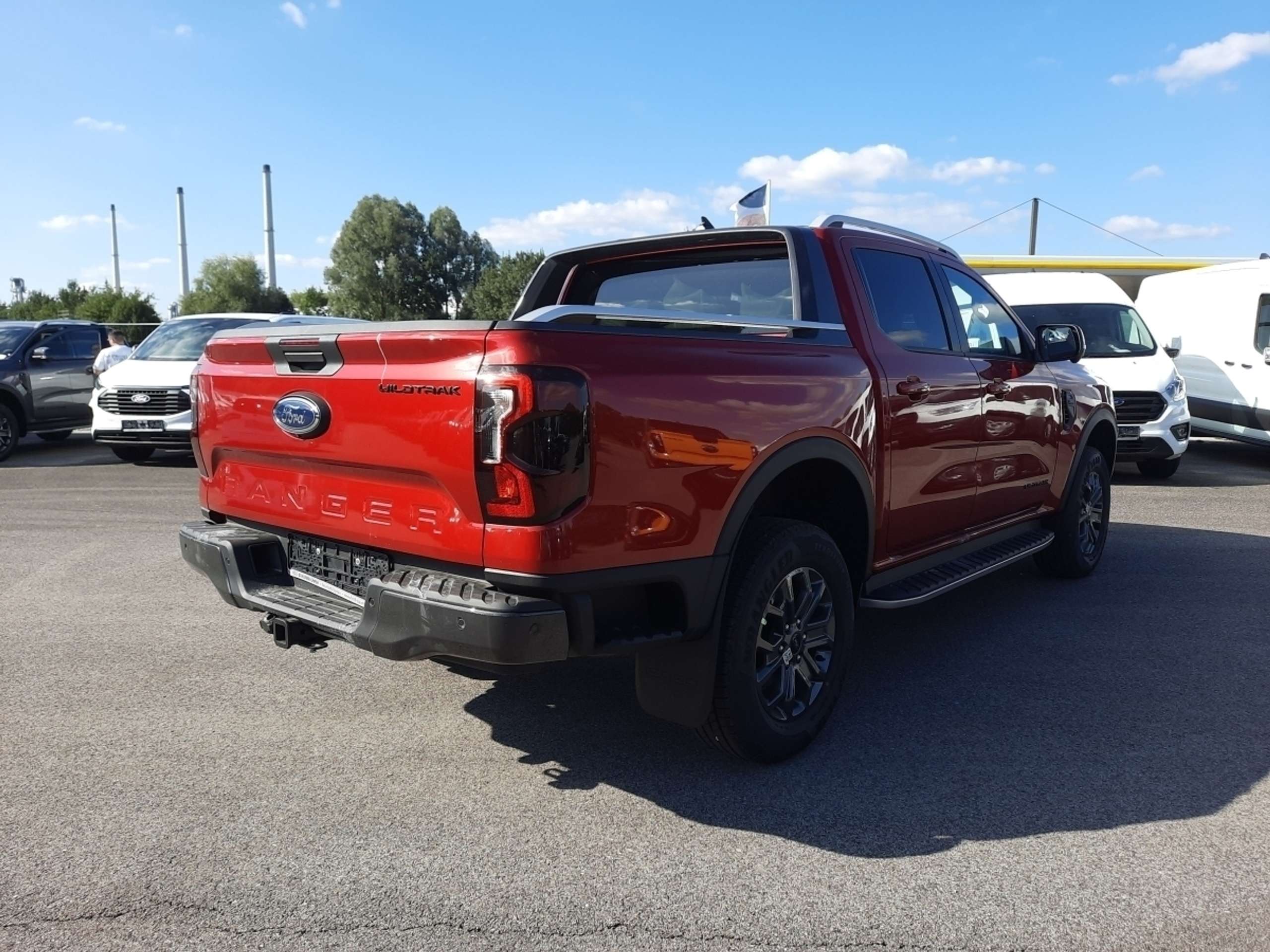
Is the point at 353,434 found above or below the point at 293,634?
above

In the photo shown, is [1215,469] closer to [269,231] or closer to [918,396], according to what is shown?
[918,396]

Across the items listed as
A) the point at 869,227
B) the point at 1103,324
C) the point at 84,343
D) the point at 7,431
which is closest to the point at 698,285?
the point at 869,227

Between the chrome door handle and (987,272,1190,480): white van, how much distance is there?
5.37 m

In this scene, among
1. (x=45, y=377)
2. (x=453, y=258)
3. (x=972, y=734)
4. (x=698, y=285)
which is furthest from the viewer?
(x=453, y=258)

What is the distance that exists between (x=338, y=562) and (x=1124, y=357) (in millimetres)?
9629

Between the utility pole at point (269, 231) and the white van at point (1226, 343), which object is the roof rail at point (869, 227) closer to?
the white van at point (1226, 343)

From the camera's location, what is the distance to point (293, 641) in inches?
127

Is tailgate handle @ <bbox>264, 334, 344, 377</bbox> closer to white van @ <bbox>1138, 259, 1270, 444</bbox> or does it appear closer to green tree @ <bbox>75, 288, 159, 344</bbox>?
white van @ <bbox>1138, 259, 1270, 444</bbox>

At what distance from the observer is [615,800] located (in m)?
3.17

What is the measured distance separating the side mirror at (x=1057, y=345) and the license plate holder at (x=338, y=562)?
383cm

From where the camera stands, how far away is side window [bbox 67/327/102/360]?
531 inches

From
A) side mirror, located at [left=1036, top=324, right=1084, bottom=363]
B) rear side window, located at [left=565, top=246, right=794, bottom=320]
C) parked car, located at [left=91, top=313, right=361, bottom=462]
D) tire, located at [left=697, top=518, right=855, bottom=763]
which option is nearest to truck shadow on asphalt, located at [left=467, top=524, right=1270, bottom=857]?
tire, located at [left=697, top=518, right=855, bottom=763]

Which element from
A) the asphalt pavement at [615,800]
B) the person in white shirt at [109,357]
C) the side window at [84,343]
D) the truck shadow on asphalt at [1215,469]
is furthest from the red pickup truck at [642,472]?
the side window at [84,343]

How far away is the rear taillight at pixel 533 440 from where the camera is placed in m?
Answer: 2.59
